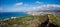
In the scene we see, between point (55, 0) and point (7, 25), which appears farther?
point (55, 0)

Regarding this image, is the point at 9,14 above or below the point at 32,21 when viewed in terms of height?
above

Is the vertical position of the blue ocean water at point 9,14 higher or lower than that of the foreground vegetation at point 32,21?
higher

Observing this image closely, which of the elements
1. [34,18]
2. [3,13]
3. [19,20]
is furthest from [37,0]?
[3,13]

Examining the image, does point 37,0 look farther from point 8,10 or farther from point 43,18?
point 8,10

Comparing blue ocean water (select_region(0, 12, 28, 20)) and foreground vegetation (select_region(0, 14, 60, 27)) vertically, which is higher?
blue ocean water (select_region(0, 12, 28, 20))

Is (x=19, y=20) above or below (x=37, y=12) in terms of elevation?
below

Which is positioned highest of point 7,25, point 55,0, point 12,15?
point 55,0
